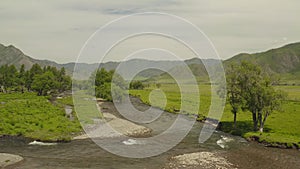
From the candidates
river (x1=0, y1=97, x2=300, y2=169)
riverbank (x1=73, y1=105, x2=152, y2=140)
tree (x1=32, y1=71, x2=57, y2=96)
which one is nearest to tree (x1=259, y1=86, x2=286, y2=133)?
river (x1=0, y1=97, x2=300, y2=169)

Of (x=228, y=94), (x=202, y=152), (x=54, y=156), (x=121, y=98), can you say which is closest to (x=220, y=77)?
(x=228, y=94)

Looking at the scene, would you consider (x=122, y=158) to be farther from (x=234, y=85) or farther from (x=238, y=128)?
(x=238, y=128)

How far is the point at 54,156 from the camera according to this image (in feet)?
132

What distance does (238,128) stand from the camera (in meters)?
62.4


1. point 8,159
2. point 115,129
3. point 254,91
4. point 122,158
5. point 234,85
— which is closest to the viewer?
point 8,159

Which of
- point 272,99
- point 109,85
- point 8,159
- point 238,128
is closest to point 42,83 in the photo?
point 109,85

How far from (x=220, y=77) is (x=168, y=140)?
1669cm

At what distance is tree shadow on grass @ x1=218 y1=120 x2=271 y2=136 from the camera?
59228 millimetres

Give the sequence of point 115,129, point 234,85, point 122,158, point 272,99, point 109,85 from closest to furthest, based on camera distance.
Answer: point 122,158
point 272,99
point 234,85
point 115,129
point 109,85

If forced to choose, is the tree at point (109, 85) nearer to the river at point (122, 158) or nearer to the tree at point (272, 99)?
the river at point (122, 158)

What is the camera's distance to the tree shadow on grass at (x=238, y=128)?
59228 mm

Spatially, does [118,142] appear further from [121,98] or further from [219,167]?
[121,98]

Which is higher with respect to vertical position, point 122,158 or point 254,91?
point 254,91

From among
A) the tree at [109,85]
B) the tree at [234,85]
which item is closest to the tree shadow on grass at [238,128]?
the tree at [234,85]
